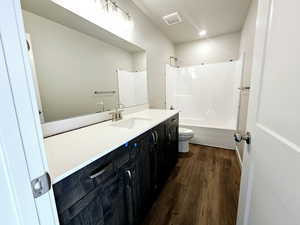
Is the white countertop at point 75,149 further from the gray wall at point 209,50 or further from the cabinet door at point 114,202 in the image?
the gray wall at point 209,50

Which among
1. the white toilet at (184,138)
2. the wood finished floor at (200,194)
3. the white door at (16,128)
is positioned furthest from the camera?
the white toilet at (184,138)

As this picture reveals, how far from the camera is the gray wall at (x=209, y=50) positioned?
297 centimetres

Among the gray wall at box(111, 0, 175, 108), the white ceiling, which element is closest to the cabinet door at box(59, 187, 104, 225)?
the gray wall at box(111, 0, 175, 108)

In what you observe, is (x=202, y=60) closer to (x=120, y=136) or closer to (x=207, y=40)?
(x=207, y=40)

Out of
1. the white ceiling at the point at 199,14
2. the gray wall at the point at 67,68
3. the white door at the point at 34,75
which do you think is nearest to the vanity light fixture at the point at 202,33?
the white ceiling at the point at 199,14

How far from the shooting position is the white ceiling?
6.24ft

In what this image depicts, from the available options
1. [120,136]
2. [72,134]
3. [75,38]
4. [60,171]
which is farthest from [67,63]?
[60,171]

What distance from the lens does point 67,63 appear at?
1210 mm

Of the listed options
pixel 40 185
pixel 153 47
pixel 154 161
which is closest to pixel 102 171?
pixel 40 185

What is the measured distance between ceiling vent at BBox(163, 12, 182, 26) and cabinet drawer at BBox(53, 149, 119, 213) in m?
2.39

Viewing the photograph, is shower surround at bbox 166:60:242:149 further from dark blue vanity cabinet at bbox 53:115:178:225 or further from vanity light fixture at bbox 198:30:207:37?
dark blue vanity cabinet at bbox 53:115:178:225

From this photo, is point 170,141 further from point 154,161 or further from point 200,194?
point 200,194

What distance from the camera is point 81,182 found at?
667 millimetres

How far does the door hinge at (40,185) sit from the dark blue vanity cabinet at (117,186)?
16 cm
